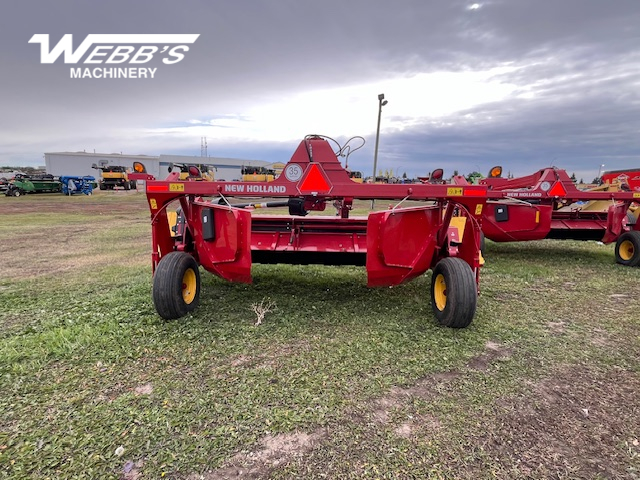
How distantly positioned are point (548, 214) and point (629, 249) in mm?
1518

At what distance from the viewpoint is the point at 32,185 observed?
28547mm

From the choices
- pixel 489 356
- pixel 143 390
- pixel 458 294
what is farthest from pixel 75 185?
pixel 489 356

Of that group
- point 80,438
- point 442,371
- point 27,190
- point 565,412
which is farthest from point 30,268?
point 27,190

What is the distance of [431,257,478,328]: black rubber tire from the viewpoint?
333cm

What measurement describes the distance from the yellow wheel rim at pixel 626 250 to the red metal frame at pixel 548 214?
0.17m

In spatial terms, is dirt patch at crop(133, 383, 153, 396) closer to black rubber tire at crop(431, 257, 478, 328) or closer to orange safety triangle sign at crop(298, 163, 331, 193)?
orange safety triangle sign at crop(298, 163, 331, 193)

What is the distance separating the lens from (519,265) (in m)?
6.47

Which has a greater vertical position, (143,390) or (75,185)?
(75,185)

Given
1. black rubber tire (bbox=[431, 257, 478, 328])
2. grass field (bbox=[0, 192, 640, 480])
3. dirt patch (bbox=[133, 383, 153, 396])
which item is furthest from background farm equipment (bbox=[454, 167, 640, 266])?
dirt patch (bbox=[133, 383, 153, 396])

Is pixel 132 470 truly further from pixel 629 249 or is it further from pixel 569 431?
pixel 629 249

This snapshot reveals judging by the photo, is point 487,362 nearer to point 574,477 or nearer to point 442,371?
point 442,371

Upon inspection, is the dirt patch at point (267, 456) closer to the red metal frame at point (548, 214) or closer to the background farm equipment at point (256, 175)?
the red metal frame at point (548, 214)

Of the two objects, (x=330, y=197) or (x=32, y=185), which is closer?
(x=330, y=197)

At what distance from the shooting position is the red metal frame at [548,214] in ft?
21.0
